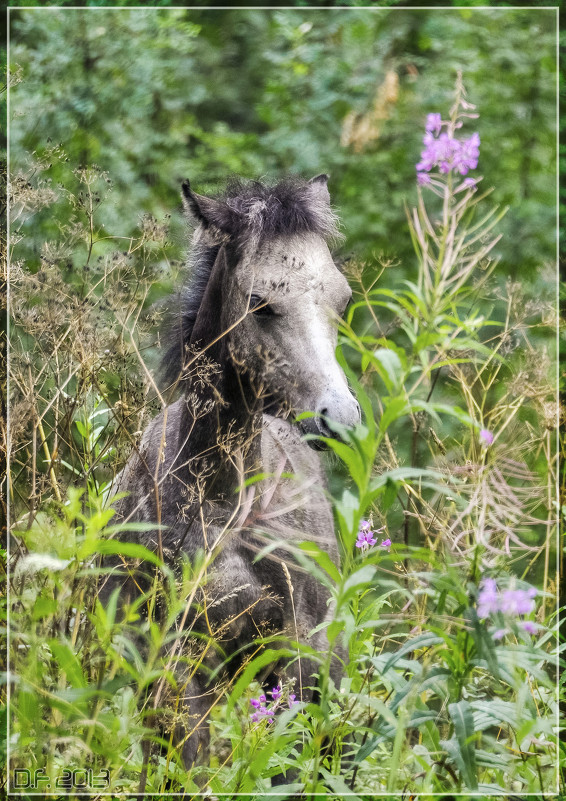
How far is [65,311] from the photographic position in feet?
7.84

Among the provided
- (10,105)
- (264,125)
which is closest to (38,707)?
(10,105)

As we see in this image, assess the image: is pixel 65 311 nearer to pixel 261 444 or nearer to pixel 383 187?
pixel 261 444

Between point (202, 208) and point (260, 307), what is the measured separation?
473 millimetres

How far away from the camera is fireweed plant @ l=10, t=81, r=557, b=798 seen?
1.77m

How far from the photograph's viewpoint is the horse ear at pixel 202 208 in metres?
2.79

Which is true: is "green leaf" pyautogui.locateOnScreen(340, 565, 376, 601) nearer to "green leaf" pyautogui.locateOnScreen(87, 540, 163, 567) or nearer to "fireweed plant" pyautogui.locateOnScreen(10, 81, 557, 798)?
"fireweed plant" pyautogui.locateOnScreen(10, 81, 557, 798)

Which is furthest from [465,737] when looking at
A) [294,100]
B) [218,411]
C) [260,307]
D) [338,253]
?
[294,100]

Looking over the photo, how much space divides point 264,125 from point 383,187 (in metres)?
0.76

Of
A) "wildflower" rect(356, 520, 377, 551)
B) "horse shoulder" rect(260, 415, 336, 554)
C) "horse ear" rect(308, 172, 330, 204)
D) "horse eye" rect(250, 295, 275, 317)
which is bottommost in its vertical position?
"horse shoulder" rect(260, 415, 336, 554)

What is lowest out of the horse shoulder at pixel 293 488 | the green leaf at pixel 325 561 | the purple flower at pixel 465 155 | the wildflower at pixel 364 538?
the horse shoulder at pixel 293 488

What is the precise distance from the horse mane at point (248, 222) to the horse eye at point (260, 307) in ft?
0.73

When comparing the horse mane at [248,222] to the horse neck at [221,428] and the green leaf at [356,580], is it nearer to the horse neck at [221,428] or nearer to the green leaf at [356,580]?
the horse neck at [221,428]

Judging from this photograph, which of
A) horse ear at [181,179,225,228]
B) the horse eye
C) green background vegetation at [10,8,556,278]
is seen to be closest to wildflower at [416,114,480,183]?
the horse eye

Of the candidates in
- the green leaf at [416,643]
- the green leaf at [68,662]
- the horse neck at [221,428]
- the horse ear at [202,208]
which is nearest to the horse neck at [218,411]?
the horse neck at [221,428]
